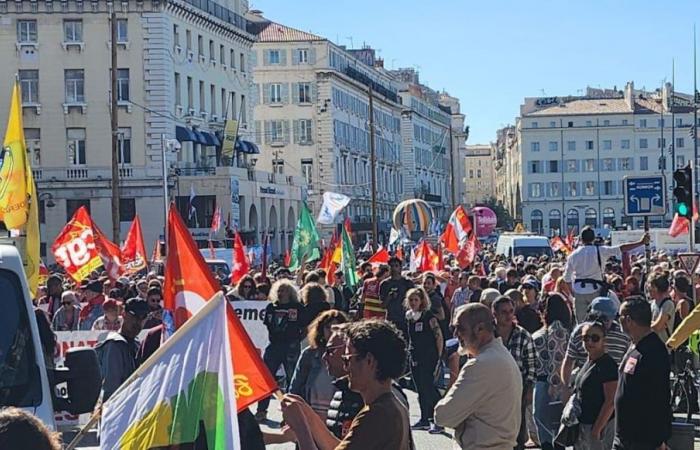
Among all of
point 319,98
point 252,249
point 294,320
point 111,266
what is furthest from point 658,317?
point 319,98

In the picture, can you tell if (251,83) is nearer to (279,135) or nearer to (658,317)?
(279,135)

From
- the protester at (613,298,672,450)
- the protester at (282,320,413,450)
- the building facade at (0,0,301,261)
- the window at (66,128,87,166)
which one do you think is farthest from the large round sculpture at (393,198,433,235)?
the protester at (282,320,413,450)

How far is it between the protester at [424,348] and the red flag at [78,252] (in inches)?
363

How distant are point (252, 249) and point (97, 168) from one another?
25015mm

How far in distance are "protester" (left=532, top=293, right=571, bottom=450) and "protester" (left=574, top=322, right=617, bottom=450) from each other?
1.63m

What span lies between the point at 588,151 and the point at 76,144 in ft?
284

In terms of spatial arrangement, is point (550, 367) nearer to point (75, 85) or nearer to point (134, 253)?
point (134, 253)

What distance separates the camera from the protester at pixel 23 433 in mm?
3857

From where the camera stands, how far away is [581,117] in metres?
137

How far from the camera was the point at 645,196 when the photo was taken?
1825 centimetres

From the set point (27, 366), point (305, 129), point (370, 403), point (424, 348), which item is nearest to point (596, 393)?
point (370, 403)

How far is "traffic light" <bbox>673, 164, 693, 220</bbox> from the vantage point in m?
17.8

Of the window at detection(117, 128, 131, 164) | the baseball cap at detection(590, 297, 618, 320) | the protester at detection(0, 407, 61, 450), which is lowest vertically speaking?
the baseball cap at detection(590, 297, 618, 320)

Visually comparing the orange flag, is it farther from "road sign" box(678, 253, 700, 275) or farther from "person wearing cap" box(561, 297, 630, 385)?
"road sign" box(678, 253, 700, 275)
